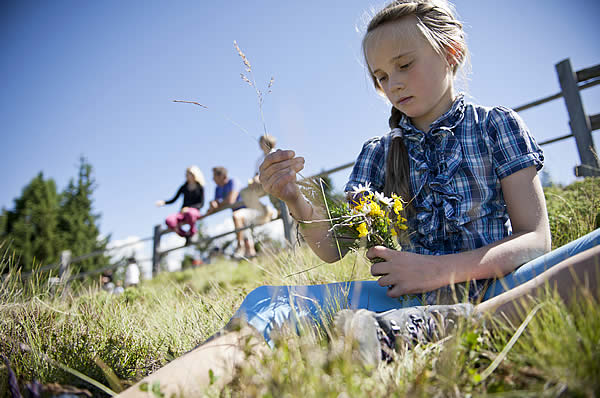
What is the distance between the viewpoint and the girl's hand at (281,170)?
1314mm

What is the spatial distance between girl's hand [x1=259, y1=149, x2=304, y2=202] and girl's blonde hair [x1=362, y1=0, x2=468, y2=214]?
47 centimetres

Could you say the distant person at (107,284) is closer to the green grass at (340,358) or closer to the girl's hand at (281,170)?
the green grass at (340,358)

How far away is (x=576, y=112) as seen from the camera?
12.5 feet

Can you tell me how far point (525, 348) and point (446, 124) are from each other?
0.92 m

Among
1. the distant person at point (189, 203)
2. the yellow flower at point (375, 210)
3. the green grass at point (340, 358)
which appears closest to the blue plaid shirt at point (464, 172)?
the yellow flower at point (375, 210)

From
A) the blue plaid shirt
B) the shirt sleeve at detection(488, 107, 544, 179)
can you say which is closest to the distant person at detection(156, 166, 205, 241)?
the blue plaid shirt

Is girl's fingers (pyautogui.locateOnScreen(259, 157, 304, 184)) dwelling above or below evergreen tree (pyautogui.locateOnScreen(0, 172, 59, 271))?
below

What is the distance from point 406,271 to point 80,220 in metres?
27.0

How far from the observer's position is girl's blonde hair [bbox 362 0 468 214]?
147cm

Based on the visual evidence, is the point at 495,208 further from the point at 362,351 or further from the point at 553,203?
the point at 553,203

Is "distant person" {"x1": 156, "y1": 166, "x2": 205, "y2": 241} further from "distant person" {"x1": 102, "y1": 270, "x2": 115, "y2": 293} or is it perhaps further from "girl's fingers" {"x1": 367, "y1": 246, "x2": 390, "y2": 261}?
"girl's fingers" {"x1": 367, "y1": 246, "x2": 390, "y2": 261}

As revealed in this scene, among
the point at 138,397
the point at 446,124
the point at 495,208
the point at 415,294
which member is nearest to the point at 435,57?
the point at 446,124

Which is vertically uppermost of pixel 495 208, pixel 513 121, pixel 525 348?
pixel 513 121

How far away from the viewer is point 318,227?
1.45 m
